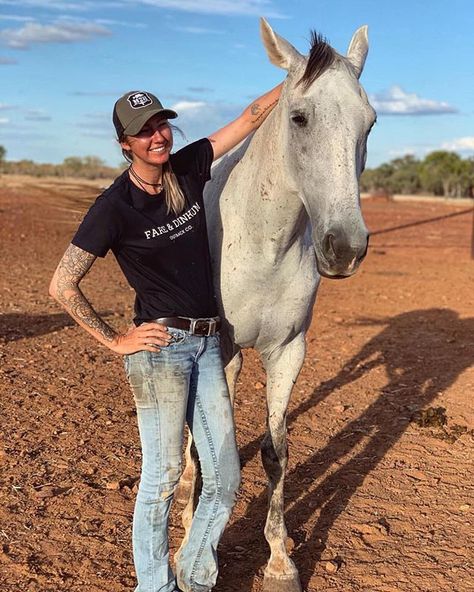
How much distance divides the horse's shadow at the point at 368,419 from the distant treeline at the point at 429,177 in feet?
142

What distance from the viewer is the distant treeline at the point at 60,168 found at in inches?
1641

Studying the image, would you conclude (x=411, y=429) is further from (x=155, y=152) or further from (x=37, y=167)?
(x=37, y=167)

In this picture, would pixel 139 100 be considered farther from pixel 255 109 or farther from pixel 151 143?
pixel 255 109

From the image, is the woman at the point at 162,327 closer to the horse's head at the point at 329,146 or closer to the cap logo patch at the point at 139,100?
the cap logo patch at the point at 139,100

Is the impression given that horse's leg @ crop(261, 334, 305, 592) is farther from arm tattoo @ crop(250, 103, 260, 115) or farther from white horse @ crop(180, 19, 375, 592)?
arm tattoo @ crop(250, 103, 260, 115)

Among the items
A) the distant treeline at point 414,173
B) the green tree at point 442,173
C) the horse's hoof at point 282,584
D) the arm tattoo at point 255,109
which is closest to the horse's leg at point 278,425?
the horse's hoof at point 282,584

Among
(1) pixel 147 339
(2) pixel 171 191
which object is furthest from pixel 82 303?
(2) pixel 171 191

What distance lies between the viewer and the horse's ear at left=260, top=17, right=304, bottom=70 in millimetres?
2834

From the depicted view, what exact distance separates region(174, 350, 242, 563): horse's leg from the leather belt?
Result: 3.52 feet

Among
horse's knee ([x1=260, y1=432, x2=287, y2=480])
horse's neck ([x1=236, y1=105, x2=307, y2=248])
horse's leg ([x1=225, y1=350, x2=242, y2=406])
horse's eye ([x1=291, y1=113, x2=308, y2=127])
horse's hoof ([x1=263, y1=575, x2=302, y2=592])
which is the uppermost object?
horse's eye ([x1=291, y1=113, x2=308, y2=127])

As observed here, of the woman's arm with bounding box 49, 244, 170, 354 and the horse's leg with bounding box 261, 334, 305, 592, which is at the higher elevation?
the woman's arm with bounding box 49, 244, 170, 354

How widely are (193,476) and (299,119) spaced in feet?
6.77

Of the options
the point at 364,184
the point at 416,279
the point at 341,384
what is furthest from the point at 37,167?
the point at 341,384

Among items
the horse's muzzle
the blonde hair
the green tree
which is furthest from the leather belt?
the green tree
